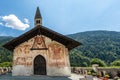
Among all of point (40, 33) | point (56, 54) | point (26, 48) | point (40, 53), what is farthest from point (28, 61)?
point (40, 33)

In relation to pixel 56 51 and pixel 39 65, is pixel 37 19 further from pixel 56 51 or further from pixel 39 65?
pixel 39 65

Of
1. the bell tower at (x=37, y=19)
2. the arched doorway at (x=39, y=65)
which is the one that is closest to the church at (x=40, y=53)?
the arched doorway at (x=39, y=65)

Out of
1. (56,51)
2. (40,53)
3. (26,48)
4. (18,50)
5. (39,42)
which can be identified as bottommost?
(40,53)

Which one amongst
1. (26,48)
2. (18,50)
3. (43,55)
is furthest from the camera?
(18,50)

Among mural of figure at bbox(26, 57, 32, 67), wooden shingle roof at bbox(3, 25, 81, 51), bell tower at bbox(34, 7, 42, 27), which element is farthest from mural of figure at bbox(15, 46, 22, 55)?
bell tower at bbox(34, 7, 42, 27)

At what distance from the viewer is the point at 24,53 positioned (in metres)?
21.8

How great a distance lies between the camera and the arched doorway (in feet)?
70.8

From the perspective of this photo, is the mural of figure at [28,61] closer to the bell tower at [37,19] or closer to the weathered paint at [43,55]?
the weathered paint at [43,55]

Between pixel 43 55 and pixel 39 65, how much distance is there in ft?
3.88

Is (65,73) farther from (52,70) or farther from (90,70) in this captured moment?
(90,70)

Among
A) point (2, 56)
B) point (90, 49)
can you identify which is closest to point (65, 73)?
point (2, 56)

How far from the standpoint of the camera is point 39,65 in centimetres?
2172

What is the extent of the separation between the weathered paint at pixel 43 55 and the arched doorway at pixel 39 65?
1.13 feet

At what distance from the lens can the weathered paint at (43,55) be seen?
21.3m
